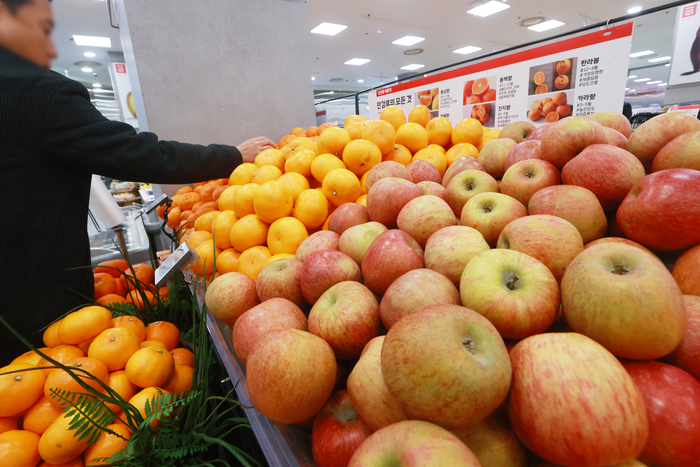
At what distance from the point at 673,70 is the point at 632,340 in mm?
6484

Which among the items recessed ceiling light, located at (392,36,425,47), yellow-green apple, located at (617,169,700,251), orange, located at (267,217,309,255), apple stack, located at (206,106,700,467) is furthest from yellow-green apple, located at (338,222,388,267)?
recessed ceiling light, located at (392,36,425,47)

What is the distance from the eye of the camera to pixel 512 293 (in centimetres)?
71

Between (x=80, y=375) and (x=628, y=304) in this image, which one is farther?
(x=80, y=375)

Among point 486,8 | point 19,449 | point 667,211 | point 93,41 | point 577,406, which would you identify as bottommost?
point 19,449

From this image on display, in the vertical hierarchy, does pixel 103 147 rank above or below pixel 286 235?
above

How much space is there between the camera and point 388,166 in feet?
5.14

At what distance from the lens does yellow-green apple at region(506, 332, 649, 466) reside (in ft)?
1.57

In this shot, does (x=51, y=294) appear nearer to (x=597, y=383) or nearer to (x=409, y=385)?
(x=409, y=385)

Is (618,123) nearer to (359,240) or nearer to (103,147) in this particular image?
(359,240)

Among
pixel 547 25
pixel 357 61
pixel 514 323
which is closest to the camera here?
pixel 514 323

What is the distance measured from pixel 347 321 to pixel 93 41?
10.9 m

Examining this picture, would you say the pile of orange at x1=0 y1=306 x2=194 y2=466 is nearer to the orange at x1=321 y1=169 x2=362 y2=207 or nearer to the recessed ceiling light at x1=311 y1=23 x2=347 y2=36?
the orange at x1=321 y1=169 x2=362 y2=207

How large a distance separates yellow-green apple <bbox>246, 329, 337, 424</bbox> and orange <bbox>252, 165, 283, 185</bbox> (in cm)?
134

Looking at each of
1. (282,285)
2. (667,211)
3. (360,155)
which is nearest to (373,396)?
(282,285)
